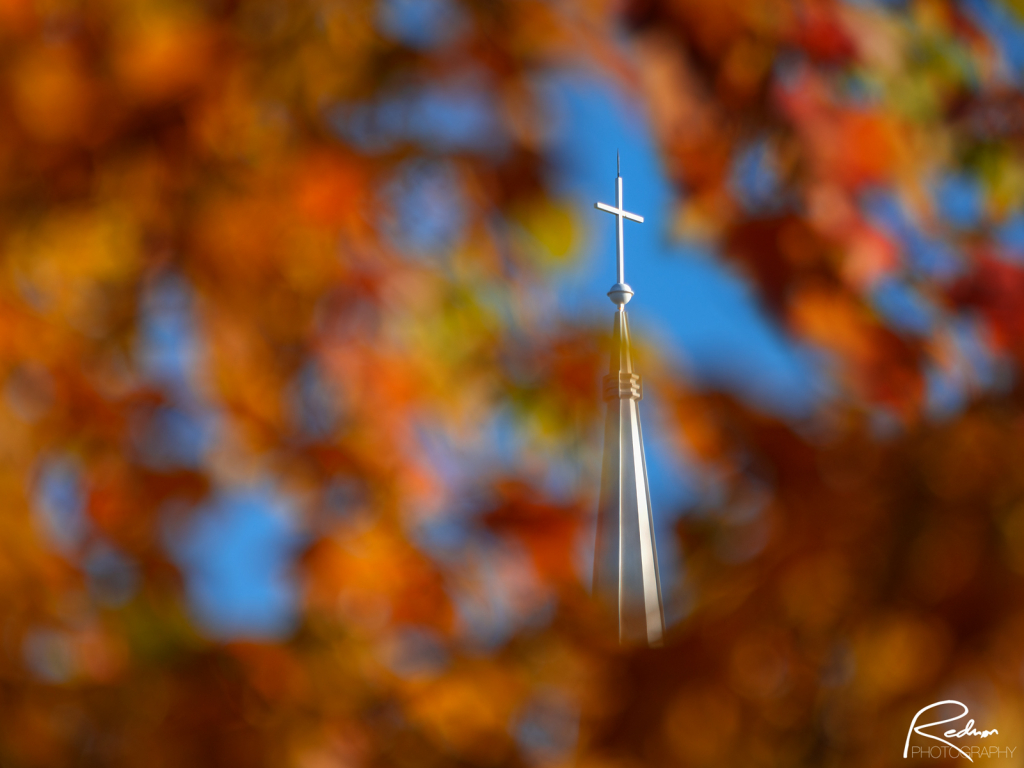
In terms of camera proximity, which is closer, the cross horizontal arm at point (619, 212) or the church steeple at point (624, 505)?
the cross horizontal arm at point (619, 212)

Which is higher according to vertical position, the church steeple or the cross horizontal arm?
the cross horizontal arm

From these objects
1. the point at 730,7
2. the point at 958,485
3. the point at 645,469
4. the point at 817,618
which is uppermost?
the point at 645,469

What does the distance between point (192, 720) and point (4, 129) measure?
2232 millimetres

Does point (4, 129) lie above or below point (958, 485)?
above

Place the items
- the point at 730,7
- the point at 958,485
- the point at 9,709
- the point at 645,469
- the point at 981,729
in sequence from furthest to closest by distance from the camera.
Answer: the point at 645,469, the point at 981,729, the point at 730,7, the point at 9,709, the point at 958,485

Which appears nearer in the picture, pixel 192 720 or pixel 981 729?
pixel 192 720

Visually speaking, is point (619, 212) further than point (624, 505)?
No

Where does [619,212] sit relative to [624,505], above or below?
above

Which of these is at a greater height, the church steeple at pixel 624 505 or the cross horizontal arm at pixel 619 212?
the cross horizontal arm at pixel 619 212

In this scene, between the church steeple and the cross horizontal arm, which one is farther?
the church steeple

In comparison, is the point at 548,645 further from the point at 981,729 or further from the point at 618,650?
the point at 981,729

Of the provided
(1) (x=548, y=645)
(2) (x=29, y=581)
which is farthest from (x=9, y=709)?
(1) (x=548, y=645)

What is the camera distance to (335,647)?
4.66 meters

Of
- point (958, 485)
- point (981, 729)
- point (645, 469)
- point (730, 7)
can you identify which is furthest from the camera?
point (645, 469)
